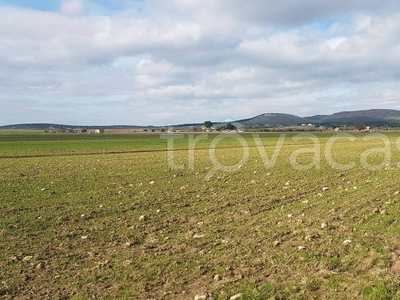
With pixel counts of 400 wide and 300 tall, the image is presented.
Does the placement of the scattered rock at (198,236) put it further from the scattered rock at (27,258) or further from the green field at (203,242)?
the scattered rock at (27,258)

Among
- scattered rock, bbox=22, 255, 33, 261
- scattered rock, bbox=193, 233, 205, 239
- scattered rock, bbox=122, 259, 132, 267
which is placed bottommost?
scattered rock, bbox=122, 259, 132, 267

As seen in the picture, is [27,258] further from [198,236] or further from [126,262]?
[198,236]

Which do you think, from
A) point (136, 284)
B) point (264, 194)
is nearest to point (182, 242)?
point (136, 284)

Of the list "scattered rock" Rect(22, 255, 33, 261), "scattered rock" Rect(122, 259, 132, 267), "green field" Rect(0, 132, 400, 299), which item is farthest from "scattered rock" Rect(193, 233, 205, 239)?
"scattered rock" Rect(22, 255, 33, 261)

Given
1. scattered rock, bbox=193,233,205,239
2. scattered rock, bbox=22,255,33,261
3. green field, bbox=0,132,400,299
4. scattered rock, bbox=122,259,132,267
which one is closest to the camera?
green field, bbox=0,132,400,299

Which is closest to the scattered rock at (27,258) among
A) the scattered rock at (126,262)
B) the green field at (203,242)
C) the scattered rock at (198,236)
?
the green field at (203,242)

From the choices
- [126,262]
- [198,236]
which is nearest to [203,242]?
[198,236]

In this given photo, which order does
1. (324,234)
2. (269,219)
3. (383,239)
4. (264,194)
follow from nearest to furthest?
(383,239), (324,234), (269,219), (264,194)

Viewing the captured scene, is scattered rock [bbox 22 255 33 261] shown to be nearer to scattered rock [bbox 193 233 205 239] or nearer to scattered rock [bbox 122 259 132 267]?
scattered rock [bbox 122 259 132 267]

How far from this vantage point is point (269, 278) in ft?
25.6

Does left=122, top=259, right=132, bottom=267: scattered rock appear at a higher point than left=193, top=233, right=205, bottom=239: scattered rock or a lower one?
lower

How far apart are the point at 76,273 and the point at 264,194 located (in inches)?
384

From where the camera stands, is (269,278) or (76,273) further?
(76,273)

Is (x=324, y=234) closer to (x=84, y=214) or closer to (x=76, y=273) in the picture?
(x=76, y=273)
